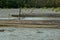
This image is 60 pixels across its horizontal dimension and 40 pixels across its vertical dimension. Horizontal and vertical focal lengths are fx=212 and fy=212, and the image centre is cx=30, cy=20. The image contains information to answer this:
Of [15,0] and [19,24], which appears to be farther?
[15,0]

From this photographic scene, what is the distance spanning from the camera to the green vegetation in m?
10.7

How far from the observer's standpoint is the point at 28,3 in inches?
425

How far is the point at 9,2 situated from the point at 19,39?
293 inches

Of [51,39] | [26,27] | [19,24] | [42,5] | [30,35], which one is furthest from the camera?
[42,5]

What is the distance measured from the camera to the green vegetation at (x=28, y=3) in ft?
35.2

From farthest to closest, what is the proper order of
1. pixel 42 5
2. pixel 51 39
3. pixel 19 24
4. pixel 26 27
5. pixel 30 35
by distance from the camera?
pixel 42 5, pixel 19 24, pixel 26 27, pixel 30 35, pixel 51 39

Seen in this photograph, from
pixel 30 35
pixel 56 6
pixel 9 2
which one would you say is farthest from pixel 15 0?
pixel 30 35

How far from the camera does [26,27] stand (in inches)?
190

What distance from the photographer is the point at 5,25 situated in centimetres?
506

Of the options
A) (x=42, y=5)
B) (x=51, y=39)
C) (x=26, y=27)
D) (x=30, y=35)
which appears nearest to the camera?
(x=51, y=39)

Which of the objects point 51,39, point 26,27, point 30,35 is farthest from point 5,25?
point 51,39

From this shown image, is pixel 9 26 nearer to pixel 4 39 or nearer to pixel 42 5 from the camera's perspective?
pixel 4 39

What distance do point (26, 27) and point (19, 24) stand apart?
14.7 inches

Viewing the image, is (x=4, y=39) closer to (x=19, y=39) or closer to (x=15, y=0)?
(x=19, y=39)
